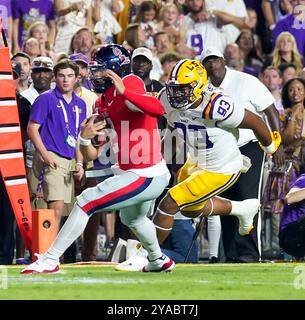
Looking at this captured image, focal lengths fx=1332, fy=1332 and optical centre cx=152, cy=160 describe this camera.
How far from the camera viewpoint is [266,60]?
55.6ft

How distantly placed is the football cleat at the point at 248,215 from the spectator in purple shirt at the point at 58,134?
1.78 meters

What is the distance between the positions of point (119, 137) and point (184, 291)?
154 cm

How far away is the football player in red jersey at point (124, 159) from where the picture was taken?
9992 millimetres

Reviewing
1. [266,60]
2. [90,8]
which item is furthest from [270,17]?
[90,8]

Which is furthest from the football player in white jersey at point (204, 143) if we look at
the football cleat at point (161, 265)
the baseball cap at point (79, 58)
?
the baseball cap at point (79, 58)

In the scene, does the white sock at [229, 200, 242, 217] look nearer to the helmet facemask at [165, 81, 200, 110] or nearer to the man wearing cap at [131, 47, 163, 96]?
the helmet facemask at [165, 81, 200, 110]

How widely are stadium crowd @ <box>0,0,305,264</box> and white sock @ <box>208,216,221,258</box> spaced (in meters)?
0.01

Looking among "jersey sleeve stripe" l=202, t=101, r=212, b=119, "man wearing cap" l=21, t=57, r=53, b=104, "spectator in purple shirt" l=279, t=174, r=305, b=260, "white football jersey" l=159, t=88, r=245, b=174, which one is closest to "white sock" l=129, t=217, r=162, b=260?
"jersey sleeve stripe" l=202, t=101, r=212, b=119

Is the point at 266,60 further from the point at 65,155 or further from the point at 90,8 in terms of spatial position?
the point at 65,155

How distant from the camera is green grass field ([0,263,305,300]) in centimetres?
902

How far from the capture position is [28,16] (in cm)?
1611

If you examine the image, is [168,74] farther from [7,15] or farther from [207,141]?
[207,141]

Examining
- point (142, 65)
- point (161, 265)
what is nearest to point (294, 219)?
point (161, 265)
